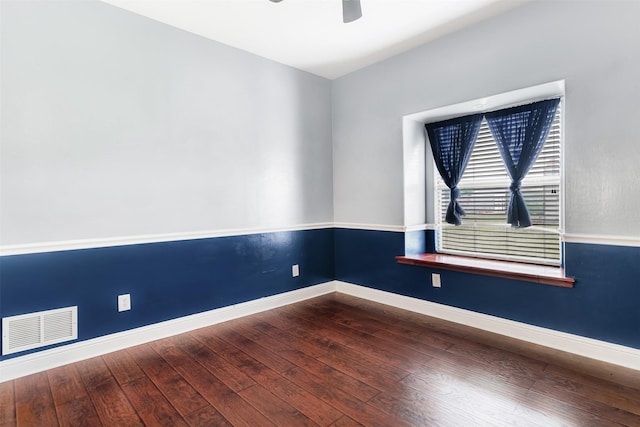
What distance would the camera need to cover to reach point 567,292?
97.6 inches

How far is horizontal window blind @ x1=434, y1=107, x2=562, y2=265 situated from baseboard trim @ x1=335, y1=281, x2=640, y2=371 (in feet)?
Answer: 2.06

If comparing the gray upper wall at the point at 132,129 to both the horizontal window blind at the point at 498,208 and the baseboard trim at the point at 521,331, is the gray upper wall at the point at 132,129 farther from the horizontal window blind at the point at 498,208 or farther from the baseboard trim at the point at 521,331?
the horizontal window blind at the point at 498,208

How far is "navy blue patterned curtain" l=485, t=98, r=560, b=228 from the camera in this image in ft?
9.03

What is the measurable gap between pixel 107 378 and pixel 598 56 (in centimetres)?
398

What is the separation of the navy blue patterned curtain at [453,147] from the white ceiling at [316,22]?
2.76 feet

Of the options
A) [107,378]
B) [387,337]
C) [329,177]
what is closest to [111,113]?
[107,378]

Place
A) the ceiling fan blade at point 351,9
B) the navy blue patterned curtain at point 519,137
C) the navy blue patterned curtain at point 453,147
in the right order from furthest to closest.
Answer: the navy blue patterned curtain at point 453,147
the navy blue patterned curtain at point 519,137
the ceiling fan blade at point 351,9

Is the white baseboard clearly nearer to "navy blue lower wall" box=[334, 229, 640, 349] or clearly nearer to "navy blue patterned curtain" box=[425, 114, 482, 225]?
"navy blue lower wall" box=[334, 229, 640, 349]

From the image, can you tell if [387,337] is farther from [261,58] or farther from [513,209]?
[261,58]

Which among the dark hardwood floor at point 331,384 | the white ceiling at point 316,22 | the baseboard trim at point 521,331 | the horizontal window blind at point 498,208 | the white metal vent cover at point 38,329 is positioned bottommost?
the dark hardwood floor at point 331,384

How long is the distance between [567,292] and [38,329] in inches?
149

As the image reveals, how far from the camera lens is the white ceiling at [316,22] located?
2564 millimetres

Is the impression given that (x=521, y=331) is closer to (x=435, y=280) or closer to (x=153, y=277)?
(x=435, y=280)

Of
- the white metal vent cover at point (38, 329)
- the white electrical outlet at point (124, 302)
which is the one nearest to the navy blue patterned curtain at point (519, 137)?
the white electrical outlet at point (124, 302)
